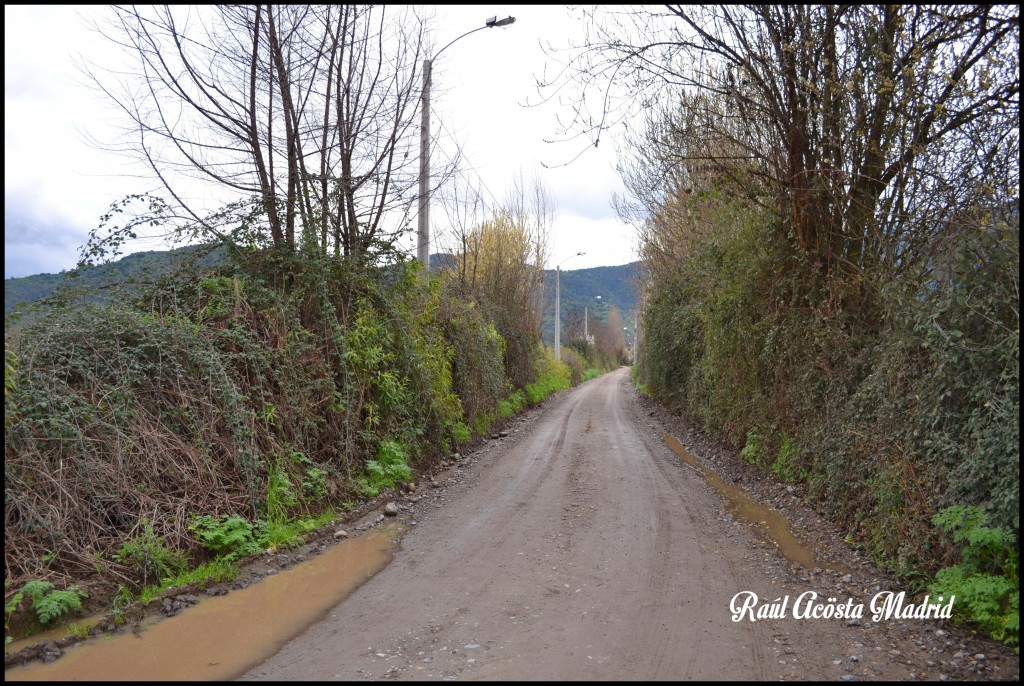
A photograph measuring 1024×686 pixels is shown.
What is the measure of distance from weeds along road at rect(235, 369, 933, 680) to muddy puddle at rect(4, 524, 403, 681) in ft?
0.51

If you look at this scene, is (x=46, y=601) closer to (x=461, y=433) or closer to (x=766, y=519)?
(x=766, y=519)

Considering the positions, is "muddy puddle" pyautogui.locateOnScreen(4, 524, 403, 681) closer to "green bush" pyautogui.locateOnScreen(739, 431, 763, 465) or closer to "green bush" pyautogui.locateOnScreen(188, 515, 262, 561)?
"green bush" pyautogui.locateOnScreen(188, 515, 262, 561)

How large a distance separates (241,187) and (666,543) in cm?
770

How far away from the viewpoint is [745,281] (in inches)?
426

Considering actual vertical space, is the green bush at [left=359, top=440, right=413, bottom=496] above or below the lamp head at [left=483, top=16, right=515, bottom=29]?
below

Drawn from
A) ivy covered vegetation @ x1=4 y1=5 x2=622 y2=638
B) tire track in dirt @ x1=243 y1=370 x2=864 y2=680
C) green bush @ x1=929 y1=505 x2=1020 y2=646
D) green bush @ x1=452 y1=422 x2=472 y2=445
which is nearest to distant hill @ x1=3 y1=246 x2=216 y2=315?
ivy covered vegetation @ x1=4 y1=5 x2=622 y2=638

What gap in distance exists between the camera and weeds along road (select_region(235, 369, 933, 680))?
13.4ft

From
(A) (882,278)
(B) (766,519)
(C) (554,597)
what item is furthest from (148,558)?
(A) (882,278)

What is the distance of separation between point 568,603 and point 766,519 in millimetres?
3753

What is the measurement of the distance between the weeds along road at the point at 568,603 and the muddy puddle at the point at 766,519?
0.78ft

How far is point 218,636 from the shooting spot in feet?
14.9

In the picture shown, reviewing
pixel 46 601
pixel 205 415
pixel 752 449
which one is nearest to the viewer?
pixel 46 601

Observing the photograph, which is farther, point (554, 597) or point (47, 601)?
point (554, 597)

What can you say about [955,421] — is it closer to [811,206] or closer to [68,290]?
[811,206]
